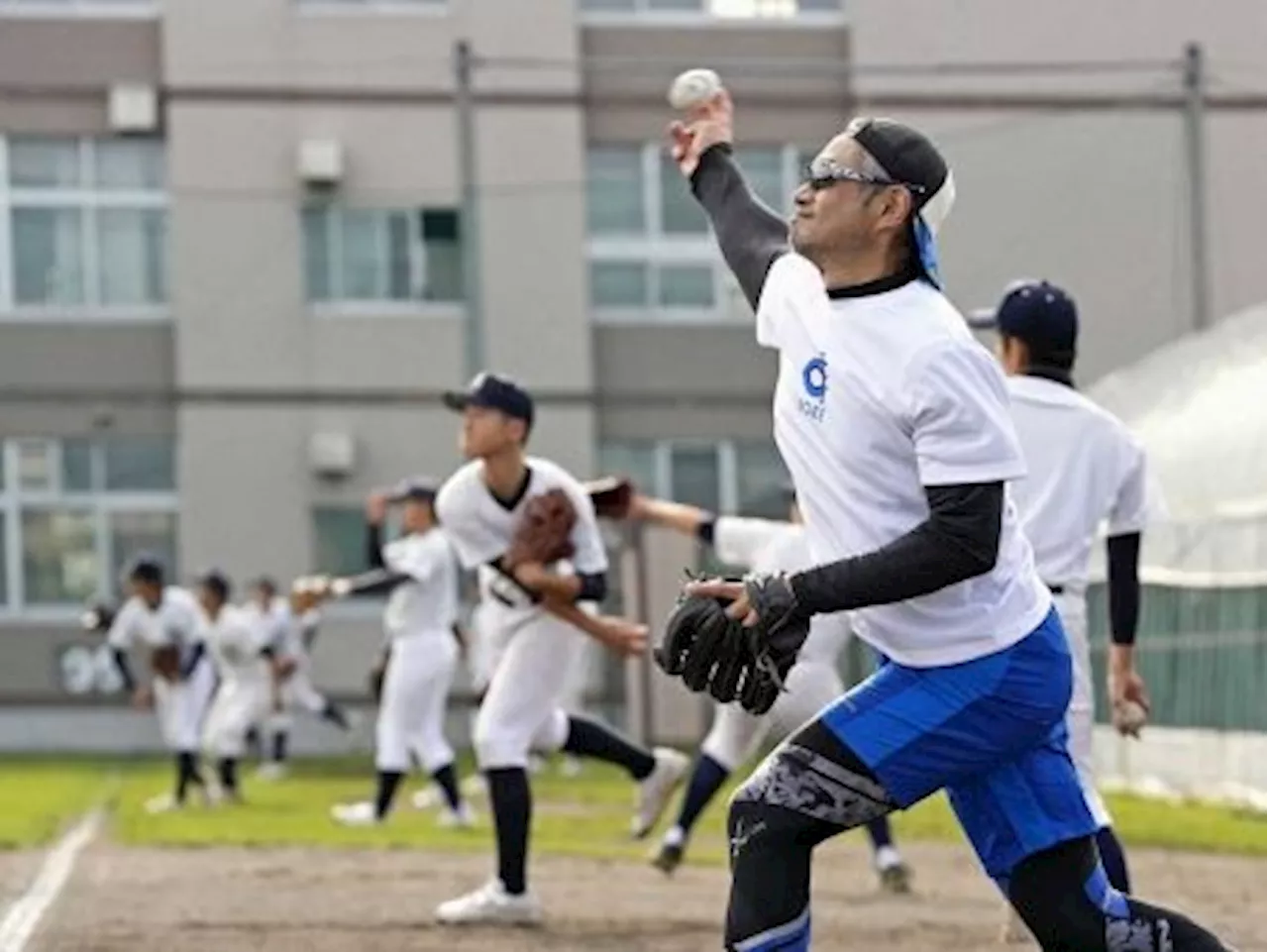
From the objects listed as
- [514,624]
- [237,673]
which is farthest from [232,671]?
[514,624]

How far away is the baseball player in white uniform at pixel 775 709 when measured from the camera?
13.9m

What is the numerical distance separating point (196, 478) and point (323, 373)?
84.3 inches

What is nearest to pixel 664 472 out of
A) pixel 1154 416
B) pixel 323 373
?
pixel 323 373

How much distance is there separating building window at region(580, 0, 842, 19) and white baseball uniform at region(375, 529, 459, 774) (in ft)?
77.5

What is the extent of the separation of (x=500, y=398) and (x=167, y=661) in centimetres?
1300

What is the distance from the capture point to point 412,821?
21.0 m

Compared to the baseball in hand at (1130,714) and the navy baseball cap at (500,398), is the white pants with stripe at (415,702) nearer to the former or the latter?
the navy baseball cap at (500,398)

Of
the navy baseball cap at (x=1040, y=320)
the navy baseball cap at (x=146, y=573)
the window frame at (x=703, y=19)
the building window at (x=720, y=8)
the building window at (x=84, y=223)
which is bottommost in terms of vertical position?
the navy baseball cap at (x=146, y=573)

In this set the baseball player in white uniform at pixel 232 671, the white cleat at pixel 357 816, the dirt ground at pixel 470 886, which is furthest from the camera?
the baseball player in white uniform at pixel 232 671

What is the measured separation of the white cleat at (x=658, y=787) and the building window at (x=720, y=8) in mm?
29169

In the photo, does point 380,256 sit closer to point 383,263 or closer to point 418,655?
point 383,263

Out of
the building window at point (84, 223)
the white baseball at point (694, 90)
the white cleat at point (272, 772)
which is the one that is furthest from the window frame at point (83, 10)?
the white baseball at point (694, 90)

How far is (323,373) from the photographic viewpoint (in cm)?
4222

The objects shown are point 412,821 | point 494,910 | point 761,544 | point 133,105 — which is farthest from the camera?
point 133,105
